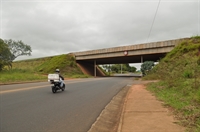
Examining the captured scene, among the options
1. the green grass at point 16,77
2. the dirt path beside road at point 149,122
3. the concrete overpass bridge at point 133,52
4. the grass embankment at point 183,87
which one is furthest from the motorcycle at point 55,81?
the concrete overpass bridge at point 133,52

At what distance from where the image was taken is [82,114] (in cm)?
648

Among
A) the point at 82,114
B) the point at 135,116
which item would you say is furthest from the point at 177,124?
the point at 82,114

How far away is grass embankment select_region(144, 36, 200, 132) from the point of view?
518 centimetres

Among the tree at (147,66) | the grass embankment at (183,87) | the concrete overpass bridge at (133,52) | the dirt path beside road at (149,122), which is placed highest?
the concrete overpass bridge at (133,52)

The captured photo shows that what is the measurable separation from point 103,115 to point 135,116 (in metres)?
1.26

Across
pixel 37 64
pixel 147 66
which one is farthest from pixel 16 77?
pixel 37 64

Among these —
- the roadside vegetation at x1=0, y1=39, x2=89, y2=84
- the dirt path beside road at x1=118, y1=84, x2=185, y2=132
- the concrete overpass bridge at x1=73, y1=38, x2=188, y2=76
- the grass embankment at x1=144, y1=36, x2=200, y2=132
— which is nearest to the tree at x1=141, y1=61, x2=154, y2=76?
the grass embankment at x1=144, y1=36, x2=200, y2=132

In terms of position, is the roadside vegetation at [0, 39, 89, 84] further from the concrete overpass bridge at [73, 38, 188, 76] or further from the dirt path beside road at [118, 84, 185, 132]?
the dirt path beside road at [118, 84, 185, 132]

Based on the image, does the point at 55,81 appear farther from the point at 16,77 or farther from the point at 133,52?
the point at 133,52

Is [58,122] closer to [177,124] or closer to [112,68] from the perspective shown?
[177,124]

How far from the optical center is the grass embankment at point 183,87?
5.18 meters

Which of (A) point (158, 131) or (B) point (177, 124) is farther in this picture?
(B) point (177, 124)

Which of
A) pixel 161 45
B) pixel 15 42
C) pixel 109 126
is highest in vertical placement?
Result: pixel 15 42

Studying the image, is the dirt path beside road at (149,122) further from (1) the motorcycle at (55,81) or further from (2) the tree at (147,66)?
(2) the tree at (147,66)
